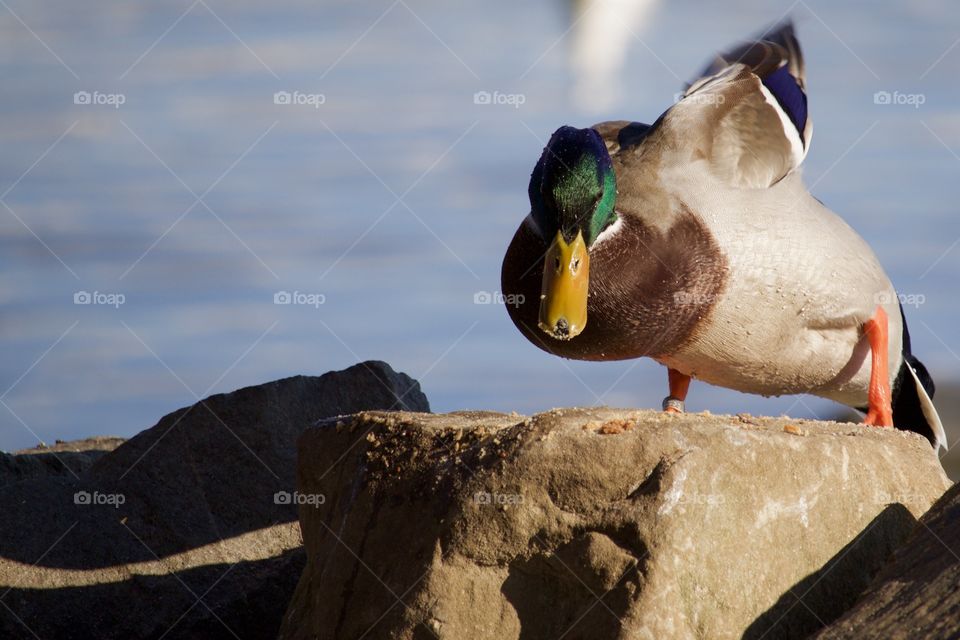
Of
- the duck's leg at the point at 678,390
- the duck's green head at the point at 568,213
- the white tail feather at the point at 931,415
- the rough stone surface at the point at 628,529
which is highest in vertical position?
the duck's green head at the point at 568,213

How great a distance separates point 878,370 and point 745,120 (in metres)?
1.28

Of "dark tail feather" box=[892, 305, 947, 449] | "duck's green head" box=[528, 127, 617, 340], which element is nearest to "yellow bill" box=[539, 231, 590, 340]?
"duck's green head" box=[528, 127, 617, 340]

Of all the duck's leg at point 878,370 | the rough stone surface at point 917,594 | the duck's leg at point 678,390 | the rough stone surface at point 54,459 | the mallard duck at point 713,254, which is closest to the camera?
the rough stone surface at point 917,594

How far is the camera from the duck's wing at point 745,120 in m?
A: 5.23

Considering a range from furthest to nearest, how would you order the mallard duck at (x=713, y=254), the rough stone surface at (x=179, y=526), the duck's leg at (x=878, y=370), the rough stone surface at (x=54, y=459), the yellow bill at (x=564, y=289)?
the rough stone surface at (x=54, y=459) → the duck's leg at (x=878, y=370) → the rough stone surface at (x=179, y=526) → the mallard duck at (x=713, y=254) → the yellow bill at (x=564, y=289)

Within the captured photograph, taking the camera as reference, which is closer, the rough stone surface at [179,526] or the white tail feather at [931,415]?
the rough stone surface at [179,526]

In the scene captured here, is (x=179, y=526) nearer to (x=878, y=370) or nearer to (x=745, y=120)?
(x=745, y=120)

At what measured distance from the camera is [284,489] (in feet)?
17.7

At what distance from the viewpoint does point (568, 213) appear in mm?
4543

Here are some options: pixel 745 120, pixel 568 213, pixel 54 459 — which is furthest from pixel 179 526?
pixel 745 120

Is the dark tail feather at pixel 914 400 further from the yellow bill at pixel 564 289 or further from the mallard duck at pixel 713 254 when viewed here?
the yellow bill at pixel 564 289

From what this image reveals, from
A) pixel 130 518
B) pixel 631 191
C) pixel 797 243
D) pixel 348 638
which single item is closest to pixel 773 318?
pixel 797 243

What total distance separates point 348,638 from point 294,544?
172 centimetres

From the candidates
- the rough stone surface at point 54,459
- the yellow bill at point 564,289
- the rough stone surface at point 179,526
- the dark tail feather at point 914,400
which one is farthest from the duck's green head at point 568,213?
the rough stone surface at point 54,459
